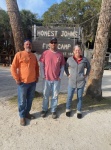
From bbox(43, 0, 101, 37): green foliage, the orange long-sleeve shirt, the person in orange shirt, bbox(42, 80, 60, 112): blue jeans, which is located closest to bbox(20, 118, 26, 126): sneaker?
the person in orange shirt

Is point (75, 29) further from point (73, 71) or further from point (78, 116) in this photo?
point (78, 116)

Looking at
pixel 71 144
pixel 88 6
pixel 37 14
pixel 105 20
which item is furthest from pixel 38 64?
pixel 37 14

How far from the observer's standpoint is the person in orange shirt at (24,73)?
4.44 m

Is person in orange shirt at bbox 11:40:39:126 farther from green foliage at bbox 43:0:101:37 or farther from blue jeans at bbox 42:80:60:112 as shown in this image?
green foliage at bbox 43:0:101:37

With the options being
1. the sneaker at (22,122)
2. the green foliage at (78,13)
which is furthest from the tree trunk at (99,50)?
the green foliage at (78,13)

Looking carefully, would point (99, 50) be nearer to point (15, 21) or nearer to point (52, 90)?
point (52, 90)

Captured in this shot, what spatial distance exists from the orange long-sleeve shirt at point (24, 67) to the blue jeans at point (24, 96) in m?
0.12

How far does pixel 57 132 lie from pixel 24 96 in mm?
1021

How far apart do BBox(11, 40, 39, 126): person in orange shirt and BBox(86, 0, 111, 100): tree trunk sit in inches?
78.7

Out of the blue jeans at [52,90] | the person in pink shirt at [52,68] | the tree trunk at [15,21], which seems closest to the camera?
the person in pink shirt at [52,68]

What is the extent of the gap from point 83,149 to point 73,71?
1772 millimetres

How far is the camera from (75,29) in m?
6.23

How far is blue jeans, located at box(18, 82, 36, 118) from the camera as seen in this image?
4555 mm

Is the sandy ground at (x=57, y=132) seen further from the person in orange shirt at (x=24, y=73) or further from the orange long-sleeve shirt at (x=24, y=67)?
the orange long-sleeve shirt at (x=24, y=67)
